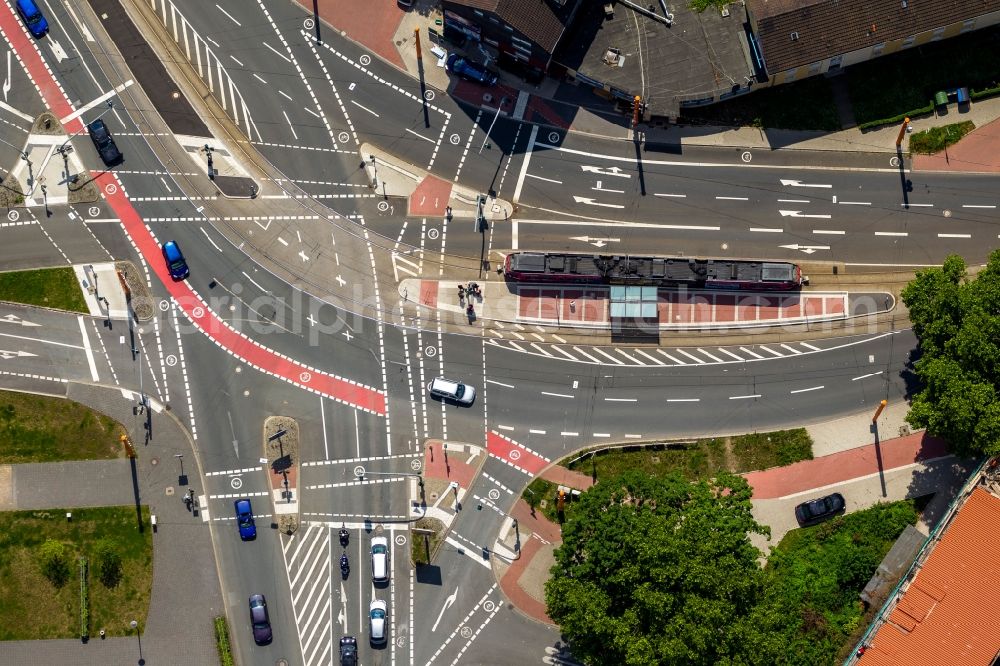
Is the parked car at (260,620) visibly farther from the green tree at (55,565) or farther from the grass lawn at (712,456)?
the grass lawn at (712,456)

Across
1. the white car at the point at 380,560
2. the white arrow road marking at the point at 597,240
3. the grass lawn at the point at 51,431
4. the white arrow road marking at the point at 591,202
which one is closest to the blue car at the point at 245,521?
the white car at the point at 380,560

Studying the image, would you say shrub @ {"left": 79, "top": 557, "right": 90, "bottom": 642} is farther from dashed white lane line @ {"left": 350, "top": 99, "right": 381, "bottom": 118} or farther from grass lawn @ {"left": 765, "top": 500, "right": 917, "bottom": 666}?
grass lawn @ {"left": 765, "top": 500, "right": 917, "bottom": 666}

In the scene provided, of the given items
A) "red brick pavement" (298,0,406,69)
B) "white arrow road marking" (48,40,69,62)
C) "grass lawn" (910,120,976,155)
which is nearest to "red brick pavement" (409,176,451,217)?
"red brick pavement" (298,0,406,69)

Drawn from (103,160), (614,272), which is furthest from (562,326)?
(103,160)

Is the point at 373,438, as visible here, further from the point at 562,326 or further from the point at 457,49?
the point at 457,49

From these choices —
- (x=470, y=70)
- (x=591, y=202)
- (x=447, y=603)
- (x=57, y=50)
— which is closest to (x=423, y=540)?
(x=447, y=603)

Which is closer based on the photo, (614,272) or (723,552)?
(723,552)
